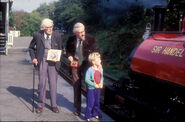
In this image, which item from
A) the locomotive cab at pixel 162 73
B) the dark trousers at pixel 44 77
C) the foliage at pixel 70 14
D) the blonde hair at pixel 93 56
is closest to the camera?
the locomotive cab at pixel 162 73

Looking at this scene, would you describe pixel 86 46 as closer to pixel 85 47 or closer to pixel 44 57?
pixel 85 47

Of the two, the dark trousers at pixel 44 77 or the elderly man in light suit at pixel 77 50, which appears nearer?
the elderly man in light suit at pixel 77 50

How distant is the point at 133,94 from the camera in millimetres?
5383

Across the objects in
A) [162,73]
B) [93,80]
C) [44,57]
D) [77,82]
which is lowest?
[77,82]

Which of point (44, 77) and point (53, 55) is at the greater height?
point (53, 55)

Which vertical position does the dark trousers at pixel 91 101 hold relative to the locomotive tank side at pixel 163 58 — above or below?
below

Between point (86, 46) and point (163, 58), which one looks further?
point (86, 46)

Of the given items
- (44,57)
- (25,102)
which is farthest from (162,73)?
(25,102)

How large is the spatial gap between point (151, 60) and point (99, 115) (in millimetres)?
1549

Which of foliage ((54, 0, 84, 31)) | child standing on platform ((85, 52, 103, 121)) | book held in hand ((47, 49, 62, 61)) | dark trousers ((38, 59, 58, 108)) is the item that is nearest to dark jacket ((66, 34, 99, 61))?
book held in hand ((47, 49, 62, 61))

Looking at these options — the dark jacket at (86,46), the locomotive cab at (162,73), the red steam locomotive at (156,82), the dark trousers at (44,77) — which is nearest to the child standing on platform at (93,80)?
the dark jacket at (86,46)

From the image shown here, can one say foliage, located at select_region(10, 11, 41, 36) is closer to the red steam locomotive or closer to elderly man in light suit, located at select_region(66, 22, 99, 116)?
elderly man in light suit, located at select_region(66, 22, 99, 116)

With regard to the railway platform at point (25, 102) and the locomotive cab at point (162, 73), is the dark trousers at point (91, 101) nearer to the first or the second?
the railway platform at point (25, 102)

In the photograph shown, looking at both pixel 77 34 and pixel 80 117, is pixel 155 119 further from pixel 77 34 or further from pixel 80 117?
pixel 77 34
